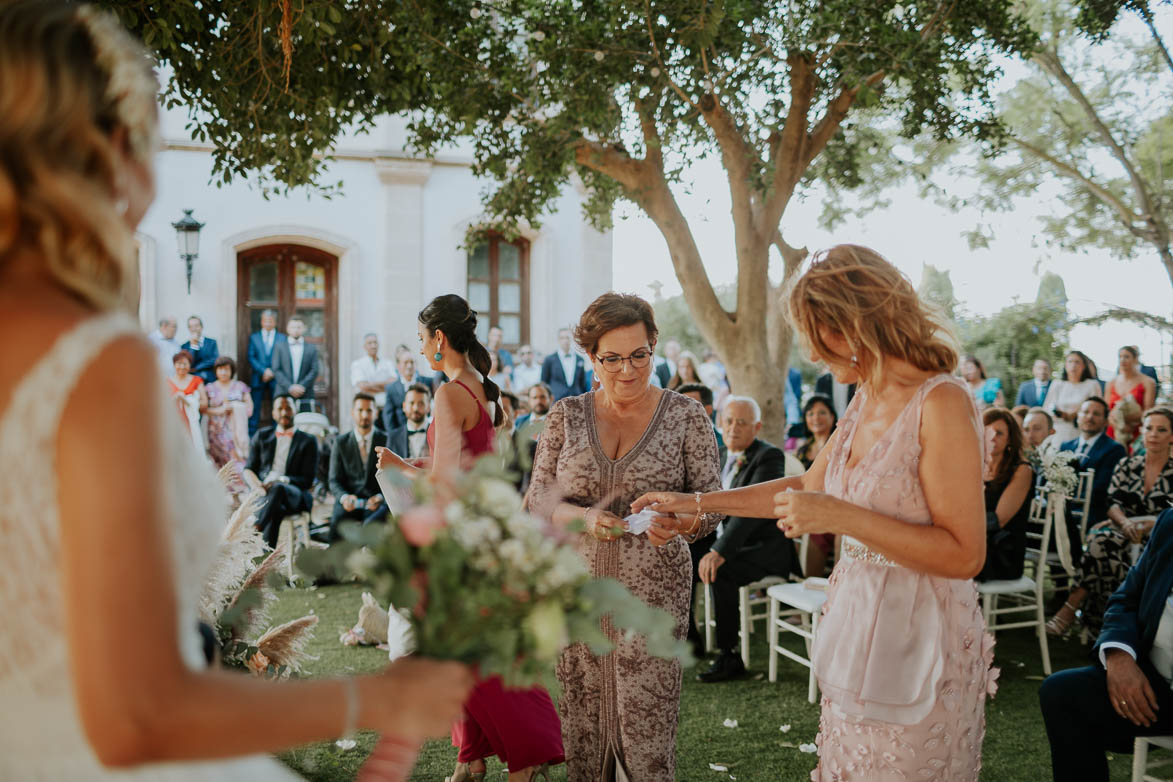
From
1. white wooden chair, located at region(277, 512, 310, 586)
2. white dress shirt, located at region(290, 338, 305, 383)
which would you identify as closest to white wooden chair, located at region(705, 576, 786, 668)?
A: white wooden chair, located at region(277, 512, 310, 586)

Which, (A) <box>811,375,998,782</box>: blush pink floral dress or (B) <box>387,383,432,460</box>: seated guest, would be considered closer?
(A) <box>811,375,998,782</box>: blush pink floral dress

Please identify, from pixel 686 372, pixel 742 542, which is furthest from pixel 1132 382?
pixel 742 542

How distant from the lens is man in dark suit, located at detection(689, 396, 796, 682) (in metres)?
6.14

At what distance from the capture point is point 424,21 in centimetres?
564

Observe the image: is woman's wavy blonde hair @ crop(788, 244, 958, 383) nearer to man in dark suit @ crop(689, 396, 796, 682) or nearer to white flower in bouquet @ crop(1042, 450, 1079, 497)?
man in dark suit @ crop(689, 396, 796, 682)

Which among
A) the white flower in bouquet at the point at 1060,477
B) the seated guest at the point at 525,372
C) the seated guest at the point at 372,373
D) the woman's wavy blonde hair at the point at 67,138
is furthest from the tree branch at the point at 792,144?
the seated guest at the point at 372,373

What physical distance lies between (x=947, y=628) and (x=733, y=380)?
19.0 feet

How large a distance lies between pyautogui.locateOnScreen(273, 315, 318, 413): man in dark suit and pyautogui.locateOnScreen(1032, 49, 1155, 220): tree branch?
11771mm

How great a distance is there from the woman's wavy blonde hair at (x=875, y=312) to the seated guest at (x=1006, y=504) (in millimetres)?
4130

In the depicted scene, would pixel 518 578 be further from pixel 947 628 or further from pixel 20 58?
pixel 947 628

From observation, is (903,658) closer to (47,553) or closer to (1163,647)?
(1163,647)

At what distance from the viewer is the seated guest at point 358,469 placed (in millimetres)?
9180

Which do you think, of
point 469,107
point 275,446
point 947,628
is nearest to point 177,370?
point 275,446

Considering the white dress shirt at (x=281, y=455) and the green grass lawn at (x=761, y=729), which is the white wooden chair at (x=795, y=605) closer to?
the green grass lawn at (x=761, y=729)
